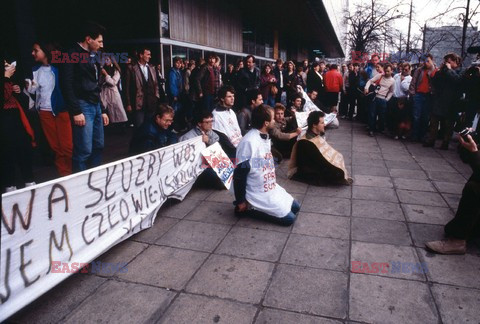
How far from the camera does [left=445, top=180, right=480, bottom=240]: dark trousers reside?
11.2 ft

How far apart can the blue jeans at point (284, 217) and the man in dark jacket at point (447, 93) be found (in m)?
5.60

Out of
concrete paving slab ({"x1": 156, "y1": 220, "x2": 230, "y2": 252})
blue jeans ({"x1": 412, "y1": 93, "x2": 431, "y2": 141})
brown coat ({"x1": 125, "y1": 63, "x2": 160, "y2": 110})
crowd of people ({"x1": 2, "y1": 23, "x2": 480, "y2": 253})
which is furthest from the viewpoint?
blue jeans ({"x1": 412, "y1": 93, "x2": 431, "y2": 141})

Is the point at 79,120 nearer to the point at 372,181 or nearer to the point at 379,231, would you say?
the point at 379,231

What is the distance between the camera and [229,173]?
5.46 m

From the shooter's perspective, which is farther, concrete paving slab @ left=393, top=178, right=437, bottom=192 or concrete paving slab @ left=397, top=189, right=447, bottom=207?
concrete paving slab @ left=393, top=178, right=437, bottom=192

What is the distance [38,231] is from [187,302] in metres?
1.22

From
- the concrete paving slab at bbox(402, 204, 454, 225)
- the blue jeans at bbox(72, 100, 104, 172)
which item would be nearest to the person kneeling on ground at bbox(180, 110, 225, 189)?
the blue jeans at bbox(72, 100, 104, 172)

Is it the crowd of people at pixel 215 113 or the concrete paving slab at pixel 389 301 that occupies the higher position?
the crowd of people at pixel 215 113

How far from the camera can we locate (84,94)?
4539 mm

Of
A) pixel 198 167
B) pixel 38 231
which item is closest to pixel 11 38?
pixel 198 167

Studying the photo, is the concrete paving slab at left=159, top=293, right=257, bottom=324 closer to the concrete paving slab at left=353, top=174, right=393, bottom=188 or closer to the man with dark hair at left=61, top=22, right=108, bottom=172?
the man with dark hair at left=61, top=22, right=108, bottom=172

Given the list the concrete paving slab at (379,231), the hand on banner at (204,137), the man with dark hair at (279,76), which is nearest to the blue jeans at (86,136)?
the hand on banner at (204,137)

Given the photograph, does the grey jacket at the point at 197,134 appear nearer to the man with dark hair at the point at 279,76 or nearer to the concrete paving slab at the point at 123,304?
the concrete paving slab at the point at 123,304

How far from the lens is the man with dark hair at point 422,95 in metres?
8.43
